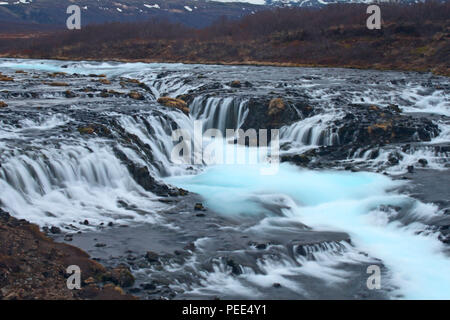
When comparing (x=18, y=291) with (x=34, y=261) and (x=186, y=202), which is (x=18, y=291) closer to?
(x=34, y=261)

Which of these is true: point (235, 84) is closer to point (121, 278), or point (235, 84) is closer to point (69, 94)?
point (69, 94)

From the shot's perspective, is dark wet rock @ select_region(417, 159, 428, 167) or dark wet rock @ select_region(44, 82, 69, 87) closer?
dark wet rock @ select_region(417, 159, 428, 167)

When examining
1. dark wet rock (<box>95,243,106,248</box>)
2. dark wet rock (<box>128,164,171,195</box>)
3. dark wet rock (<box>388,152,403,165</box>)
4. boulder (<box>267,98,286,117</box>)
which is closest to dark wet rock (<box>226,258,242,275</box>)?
dark wet rock (<box>95,243,106,248</box>)

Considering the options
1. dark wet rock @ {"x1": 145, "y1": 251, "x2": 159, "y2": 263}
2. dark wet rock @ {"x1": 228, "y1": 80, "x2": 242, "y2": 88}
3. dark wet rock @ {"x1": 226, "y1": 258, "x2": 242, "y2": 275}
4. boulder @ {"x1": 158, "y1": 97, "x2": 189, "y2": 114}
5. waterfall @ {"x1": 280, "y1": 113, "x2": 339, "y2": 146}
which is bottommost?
dark wet rock @ {"x1": 226, "y1": 258, "x2": 242, "y2": 275}

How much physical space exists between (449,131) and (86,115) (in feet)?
48.9

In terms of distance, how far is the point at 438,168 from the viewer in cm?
1961

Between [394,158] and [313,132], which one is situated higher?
[313,132]

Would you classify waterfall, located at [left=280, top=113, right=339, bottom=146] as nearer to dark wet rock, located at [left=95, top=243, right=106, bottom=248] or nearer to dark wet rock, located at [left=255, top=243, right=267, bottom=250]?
dark wet rock, located at [left=255, top=243, right=267, bottom=250]

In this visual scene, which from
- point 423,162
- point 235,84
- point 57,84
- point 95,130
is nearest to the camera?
point 95,130

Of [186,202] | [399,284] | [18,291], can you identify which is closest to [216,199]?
[186,202]

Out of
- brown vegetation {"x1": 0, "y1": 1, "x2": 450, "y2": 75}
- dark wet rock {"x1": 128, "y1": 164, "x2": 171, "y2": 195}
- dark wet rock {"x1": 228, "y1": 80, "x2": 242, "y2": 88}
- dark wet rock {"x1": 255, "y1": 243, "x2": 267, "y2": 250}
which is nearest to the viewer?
dark wet rock {"x1": 255, "y1": 243, "x2": 267, "y2": 250}

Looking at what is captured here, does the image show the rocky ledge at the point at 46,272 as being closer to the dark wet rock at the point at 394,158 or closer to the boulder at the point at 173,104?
the dark wet rock at the point at 394,158

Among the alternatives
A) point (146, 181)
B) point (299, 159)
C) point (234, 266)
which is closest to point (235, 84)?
point (299, 159)

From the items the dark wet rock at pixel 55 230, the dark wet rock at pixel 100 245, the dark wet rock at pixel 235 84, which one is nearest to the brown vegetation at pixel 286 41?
the dark wet rock at pixel 235 84
